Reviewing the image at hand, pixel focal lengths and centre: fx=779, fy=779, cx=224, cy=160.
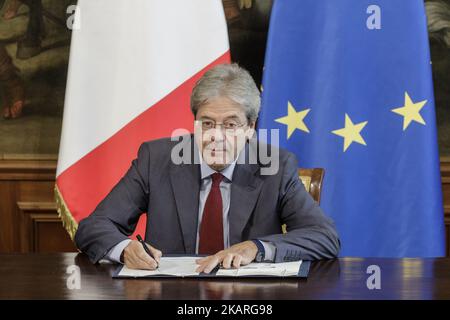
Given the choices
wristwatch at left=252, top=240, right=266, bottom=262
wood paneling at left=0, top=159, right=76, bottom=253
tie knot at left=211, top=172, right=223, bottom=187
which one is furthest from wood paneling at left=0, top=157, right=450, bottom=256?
wristwatch at left=252, top=240, right=266, bottom=262

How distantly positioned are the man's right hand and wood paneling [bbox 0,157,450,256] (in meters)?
2.04

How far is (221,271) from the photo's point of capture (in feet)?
7.50

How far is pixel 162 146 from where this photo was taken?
9.72 ft

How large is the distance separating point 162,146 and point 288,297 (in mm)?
1138

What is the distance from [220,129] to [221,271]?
0.65m

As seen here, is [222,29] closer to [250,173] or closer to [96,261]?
[250,173]

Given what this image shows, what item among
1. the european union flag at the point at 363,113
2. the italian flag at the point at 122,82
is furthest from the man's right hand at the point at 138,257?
the european union flag at the point at 363,113

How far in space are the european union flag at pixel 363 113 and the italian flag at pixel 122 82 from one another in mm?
371

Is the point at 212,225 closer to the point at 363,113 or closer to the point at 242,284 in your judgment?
the point at 242,284

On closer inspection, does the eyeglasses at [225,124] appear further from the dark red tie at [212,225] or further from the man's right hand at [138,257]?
the man's right hand at [138,257]

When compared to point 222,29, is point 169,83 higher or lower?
lower

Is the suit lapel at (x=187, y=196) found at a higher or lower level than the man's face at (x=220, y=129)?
lower

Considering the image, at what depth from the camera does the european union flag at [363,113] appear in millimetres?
3738

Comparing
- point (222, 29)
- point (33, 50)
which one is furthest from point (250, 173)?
point (33, 50)
